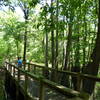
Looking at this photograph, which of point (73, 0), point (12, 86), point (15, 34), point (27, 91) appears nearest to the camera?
point (73, 0)

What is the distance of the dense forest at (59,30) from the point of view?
470 cm

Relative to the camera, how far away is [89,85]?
5.21 metres

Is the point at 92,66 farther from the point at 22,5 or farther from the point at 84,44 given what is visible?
the point at 22,5

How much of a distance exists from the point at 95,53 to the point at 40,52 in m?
17.7

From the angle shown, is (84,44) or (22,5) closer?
(84,44)

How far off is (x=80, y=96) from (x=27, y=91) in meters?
3.56

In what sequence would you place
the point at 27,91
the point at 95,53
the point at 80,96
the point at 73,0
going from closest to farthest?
1. the point at 80,96
2. the point at 73,0
3. the point at 95,53
4. the point at 27,91

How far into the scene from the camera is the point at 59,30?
7668mm

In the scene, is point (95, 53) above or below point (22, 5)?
below

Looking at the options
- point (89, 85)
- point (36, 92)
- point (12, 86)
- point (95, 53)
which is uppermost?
point (95, 53)

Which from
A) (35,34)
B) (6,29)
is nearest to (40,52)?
(35,34)

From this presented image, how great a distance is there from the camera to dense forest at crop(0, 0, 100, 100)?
A: 470 cm

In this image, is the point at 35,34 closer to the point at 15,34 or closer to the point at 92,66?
the point at 15,34

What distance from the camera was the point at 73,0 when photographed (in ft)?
14.7
